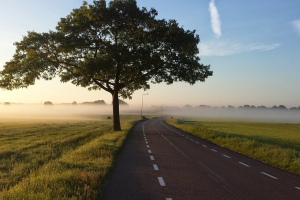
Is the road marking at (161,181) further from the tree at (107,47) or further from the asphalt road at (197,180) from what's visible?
the tree at (107,47)

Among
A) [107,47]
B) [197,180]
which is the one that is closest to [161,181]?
[197,180]

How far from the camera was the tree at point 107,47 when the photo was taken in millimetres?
24281

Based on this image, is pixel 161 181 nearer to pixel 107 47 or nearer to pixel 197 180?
pixel 197 180

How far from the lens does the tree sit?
24281mm

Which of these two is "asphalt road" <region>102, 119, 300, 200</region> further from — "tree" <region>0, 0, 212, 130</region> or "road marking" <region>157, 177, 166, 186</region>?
"tree" <region>0, 0, 212, 130</region>

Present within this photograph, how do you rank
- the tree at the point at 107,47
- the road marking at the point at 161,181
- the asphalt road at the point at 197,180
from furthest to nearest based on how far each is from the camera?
the tree at the point at 107,47 < the road marking at the point at 161,181 < the asphalt road at the point at 197,180

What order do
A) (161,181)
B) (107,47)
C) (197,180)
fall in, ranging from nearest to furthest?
(161,181) < (197,180) < (107,47)

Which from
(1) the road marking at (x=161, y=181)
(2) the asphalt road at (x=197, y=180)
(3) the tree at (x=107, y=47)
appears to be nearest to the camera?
(2) the asphalt road at (x=197, y=180)

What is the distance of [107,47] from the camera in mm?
26047

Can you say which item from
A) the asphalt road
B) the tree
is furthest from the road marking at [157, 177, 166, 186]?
the tree

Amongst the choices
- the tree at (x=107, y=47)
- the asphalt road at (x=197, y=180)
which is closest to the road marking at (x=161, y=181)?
the asphalt road at (x=197, y=180)

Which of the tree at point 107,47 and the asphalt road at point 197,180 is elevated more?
the tree at point 107,47

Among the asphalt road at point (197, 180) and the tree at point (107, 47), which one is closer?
the asphalt road at point (197, 180)

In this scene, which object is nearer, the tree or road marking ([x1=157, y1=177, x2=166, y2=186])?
road marking ([x1=157, y1=177, x2=166, y2=186])
